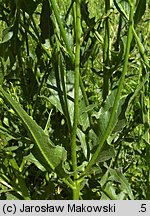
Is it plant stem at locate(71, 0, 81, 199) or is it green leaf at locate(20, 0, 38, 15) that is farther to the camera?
green leaf at locate(20, 0, 38, 15)

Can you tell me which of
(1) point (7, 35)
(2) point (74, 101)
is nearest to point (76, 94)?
(2) point (74, 101)

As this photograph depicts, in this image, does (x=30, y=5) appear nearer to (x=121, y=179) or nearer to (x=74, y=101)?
(x=74, y=101)

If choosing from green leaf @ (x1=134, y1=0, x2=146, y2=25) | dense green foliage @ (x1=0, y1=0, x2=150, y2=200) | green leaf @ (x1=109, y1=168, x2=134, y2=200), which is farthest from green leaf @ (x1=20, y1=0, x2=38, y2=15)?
green leaf @ (x1=109, y1=168, x2=134, y2=200)

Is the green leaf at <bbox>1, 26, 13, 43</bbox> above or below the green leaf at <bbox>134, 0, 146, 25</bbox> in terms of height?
below

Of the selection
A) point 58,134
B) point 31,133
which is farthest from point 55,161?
point 58,134

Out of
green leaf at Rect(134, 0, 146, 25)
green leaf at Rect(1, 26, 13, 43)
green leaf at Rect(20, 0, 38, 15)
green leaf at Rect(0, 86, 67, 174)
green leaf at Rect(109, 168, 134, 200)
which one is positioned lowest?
green leaf at Rect(109, 168, 134, 200)

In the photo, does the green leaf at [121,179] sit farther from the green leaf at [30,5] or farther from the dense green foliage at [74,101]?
the green leaf at [30,5]

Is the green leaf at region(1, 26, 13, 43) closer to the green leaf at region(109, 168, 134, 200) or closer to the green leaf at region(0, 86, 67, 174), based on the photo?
the green leaf at region(0, 86, 67, 174)

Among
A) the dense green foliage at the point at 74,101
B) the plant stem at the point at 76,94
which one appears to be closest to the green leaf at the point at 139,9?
the dense green foliage at the point at 74,101

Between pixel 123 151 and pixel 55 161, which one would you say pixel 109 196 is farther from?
pixel 123 151
